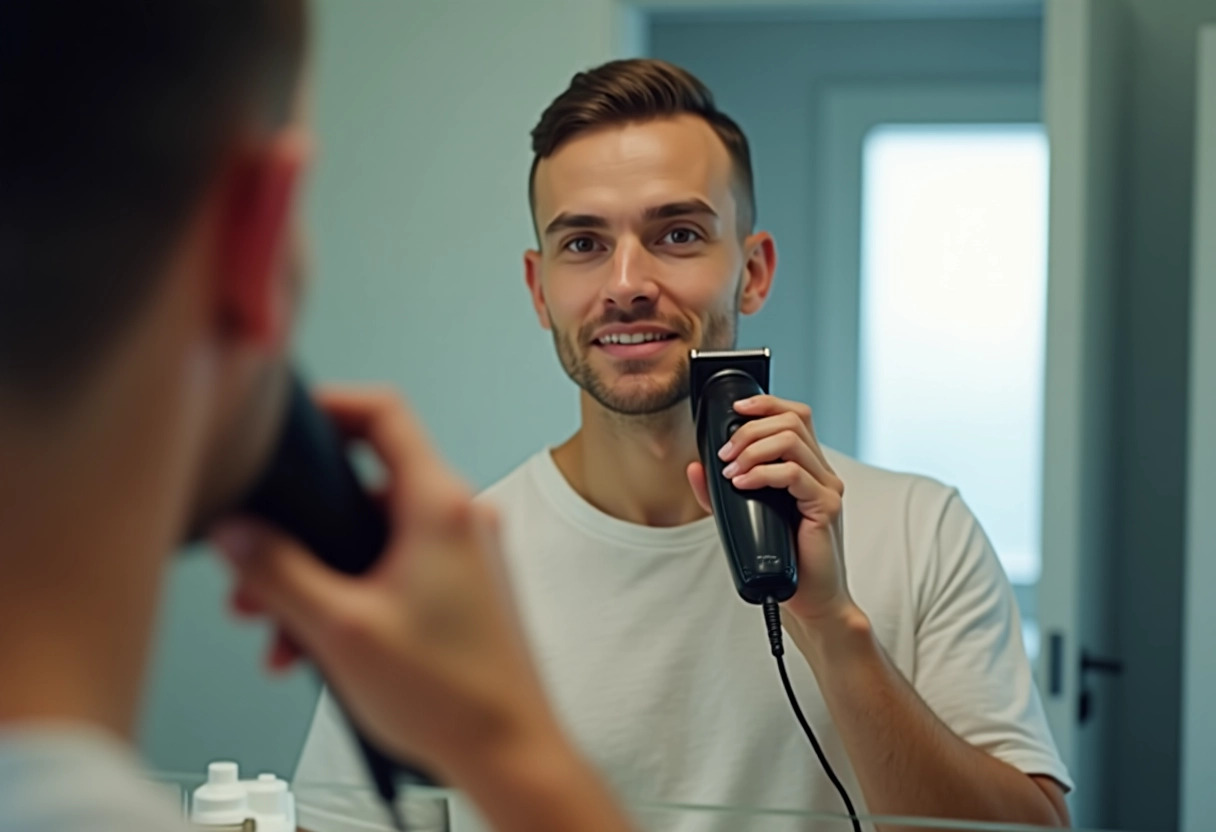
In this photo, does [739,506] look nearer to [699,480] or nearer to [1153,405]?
[699,480]

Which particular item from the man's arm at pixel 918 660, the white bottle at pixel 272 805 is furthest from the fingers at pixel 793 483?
the white bottle at pixel 272 805

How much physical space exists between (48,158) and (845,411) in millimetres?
559

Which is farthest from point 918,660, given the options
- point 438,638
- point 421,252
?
point 438,638

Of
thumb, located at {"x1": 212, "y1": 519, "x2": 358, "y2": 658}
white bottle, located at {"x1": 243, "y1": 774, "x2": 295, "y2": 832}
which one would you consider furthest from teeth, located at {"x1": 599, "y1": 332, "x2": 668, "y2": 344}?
thumb, located at {"x1": 212, "y1": 519, "x2": 358, "y2": 658}

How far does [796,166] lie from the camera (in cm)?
79

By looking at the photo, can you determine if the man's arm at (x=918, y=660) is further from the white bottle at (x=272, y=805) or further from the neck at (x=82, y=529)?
the neck at (x=82, y=529)

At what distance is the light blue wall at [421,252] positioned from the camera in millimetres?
839

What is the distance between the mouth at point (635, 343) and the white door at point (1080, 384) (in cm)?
23

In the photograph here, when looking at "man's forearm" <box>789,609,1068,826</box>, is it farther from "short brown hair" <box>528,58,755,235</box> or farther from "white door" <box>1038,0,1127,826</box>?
"short brown hair" <box>528,58,755,235</box>

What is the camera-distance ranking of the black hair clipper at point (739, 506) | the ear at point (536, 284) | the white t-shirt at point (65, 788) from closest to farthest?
the white t-shirt at point (65, 788) → the black hair clipper at point (739, 506) → the ear at point (536, 284)

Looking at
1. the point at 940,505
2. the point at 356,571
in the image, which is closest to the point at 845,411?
the point at 940,505

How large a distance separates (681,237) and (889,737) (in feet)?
0.97

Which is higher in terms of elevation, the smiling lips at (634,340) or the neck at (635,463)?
the smiling lips at (634,340)

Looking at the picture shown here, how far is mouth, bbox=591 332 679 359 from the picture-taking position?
774 millimetres
